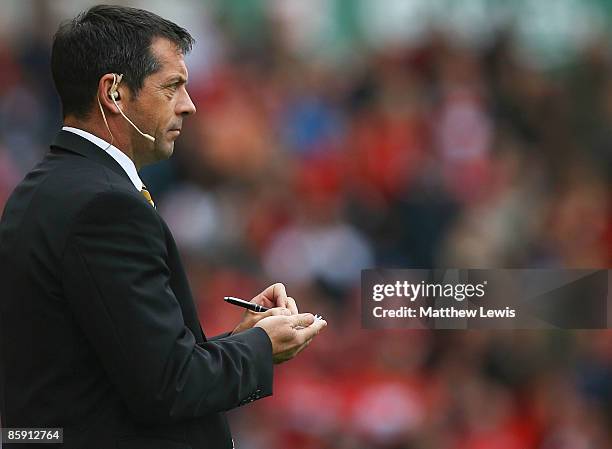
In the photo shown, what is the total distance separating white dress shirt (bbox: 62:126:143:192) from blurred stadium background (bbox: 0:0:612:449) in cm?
205

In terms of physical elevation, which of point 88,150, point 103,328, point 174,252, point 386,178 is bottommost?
point 103,328

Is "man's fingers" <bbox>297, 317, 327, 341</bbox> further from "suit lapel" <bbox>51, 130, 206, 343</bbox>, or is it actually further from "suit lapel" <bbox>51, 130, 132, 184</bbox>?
"suit lapel" <bbox>51, 130, 132, 184</bbox>

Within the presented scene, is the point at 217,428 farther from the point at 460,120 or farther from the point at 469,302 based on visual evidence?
the point at 460,120

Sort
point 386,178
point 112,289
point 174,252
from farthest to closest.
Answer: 1. point 386,178
2. point 174,252
3. point 112,289

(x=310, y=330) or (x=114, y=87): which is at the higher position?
(x=114, y=87)

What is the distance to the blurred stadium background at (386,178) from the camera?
11.2 ft

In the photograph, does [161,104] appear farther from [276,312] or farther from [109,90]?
[276,312]

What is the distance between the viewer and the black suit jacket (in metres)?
1.19

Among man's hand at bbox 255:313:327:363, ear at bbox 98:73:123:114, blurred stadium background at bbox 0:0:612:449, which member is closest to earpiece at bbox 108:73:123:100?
ear at bbox 98:73:123:114

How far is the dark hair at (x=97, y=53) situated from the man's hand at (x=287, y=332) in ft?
1.23

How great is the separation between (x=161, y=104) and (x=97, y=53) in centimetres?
11

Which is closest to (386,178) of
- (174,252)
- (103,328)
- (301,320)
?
(301,320)

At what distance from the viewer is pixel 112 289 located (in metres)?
1.18

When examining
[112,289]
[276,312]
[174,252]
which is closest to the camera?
[112,289]
